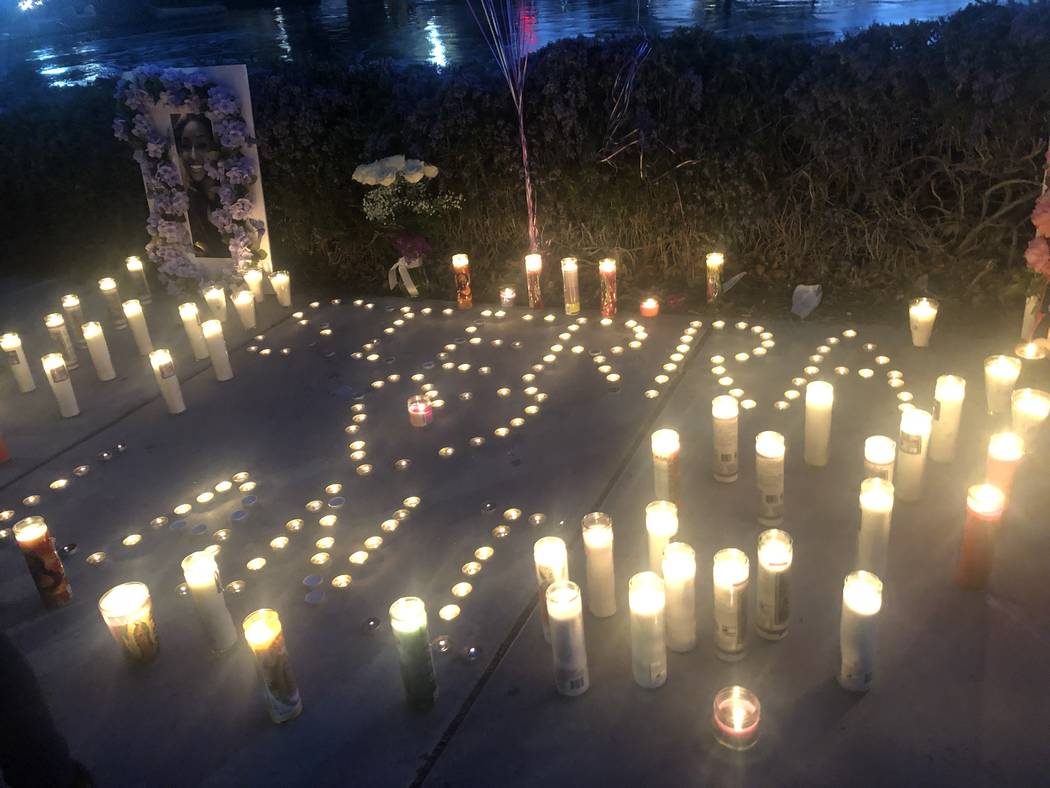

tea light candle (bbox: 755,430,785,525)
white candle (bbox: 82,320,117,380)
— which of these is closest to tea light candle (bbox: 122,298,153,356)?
white candle (bbox: 82,320,117,380)

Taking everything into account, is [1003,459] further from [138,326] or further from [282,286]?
[138,326]

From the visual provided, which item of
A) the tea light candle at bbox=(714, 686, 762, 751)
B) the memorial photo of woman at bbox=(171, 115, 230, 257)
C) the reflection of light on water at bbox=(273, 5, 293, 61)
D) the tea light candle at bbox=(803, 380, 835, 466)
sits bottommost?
the tea light candle at bbox=(714, 686, 762, 751)

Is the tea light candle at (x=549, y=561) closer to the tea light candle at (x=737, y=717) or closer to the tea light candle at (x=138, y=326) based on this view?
the tea light candle at (x=737, y=717)

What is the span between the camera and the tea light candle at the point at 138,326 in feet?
14.8

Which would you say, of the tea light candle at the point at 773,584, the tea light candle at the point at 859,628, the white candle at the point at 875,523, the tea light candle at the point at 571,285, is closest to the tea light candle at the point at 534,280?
the tea light candle at the point at 571,285

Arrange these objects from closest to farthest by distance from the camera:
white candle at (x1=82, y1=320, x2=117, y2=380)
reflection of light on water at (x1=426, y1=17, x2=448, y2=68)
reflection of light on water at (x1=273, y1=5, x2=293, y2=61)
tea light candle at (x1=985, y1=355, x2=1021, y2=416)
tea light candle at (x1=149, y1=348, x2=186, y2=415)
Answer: tea light candle at (x1=985, y1=355, x2=1021, y2=416), tea light candle at (x1=149, y1=348, x2=186, y2=415), white candle at (x1=82, y1=320, x2=117, y2=380), reflection of light on water at (x1=426, y1=17, x2=448, y2=68), reflection of light on water at (x1=273, y1=5, x2=293, y2=61)

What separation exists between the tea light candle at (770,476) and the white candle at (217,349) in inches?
108

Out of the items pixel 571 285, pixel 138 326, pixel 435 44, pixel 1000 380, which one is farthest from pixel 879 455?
pixel 435 44

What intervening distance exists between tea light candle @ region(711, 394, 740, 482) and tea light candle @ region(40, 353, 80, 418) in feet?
9.98

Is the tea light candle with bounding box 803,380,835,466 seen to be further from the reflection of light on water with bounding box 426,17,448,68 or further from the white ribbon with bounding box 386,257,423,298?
the reflection of light on water with bounding box 426,17,448,68

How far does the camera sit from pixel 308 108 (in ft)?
17.3

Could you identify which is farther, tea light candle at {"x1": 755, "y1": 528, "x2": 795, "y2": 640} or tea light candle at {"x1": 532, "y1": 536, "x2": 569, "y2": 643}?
tea light candle at {"x1": 532, "y1": 536, "x2": 569, "y2": 643}

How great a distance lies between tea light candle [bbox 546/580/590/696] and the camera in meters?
2.07

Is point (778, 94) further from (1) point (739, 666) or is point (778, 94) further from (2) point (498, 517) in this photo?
(1) point (739, 666)
